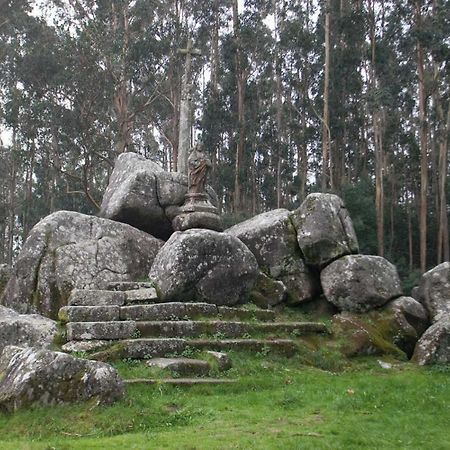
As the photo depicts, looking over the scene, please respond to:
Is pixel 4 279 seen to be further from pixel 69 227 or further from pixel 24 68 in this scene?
pixel 24 68

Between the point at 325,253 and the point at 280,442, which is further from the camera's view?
the point at 325,253

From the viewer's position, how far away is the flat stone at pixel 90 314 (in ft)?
36.2

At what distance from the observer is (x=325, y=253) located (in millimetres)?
14906

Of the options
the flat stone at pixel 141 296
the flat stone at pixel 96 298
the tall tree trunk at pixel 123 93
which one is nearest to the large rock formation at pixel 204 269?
the flat stone at pixel 141 296

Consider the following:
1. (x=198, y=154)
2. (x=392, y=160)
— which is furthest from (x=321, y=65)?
(x=198, y=154)

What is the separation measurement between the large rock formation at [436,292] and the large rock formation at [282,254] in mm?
2648

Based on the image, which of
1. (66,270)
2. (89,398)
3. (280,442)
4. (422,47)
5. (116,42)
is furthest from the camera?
(116,42)

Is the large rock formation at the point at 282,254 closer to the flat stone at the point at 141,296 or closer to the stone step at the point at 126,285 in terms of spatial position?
the stone step at the point at 126,285

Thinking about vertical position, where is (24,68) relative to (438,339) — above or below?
above

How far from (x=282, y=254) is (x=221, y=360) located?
564 centimetres

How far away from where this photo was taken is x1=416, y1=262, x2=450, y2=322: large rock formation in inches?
563

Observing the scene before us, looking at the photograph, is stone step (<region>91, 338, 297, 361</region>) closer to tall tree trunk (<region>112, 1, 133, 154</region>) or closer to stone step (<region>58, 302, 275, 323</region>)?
stone step (<region>58, 302, 275, 323</region>)

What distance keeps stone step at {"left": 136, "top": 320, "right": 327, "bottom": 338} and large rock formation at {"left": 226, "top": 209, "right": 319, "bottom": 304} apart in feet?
6.62

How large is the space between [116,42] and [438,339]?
2438cm
